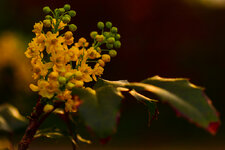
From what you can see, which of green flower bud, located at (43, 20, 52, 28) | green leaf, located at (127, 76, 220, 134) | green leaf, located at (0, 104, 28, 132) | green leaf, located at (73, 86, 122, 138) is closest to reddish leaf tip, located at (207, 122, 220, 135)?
green leaf, located at (127, 76, 220, 134)

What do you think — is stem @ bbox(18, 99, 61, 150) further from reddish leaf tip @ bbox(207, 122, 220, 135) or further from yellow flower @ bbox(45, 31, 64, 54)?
reddish leaf tip @ bbox(207, 122, 220, 135)

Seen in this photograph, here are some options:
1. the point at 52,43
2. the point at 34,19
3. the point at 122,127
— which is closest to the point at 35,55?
the point at 52,43

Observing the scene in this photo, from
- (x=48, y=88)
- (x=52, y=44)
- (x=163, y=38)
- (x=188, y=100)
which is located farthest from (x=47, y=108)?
(x=163, y=38)

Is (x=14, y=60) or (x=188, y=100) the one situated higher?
(x=188, y=100)

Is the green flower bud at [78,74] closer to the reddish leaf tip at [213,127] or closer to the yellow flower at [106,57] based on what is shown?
the yellow flower at [106,57]

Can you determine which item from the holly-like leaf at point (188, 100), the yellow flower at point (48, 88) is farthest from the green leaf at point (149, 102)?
the yellow flower at point (48, 88)

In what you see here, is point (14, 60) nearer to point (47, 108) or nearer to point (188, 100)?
point (47, 108)
